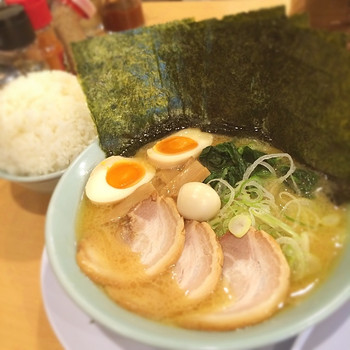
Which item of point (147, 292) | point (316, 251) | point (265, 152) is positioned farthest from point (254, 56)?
point (147, 292)

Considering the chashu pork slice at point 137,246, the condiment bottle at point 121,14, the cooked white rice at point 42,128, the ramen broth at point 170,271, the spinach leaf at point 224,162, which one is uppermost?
the condiment bottle at point 121,14

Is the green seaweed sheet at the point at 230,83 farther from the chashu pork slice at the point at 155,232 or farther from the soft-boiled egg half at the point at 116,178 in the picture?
the chashu pork slice at the point at 155,232

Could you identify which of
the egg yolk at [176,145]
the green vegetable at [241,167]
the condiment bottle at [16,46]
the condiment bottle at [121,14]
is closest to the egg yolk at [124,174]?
the egg yolk at [176,145]

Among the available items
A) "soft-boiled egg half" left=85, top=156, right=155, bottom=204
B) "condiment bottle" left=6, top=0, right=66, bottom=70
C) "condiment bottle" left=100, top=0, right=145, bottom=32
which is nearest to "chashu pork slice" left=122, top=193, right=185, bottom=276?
"soft-boiled egg half" left=85, top=156, right=155, bottom=204

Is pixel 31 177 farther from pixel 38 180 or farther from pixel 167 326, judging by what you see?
pixel 167 326

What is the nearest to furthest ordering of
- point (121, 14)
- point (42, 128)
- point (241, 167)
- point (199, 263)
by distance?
point (199, 263), point (241, 167), point (42, 128), point (121, 14)

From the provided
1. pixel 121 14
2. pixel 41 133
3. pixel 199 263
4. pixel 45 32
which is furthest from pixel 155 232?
pixel 121 14

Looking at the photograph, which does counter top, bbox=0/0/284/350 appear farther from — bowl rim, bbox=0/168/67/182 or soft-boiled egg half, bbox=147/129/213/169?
soft-boiled egg half, bbox=147/129/213/169
